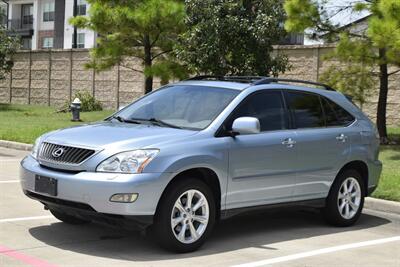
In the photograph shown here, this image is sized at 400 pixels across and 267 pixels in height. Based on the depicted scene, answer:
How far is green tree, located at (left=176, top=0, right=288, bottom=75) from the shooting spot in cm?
1802

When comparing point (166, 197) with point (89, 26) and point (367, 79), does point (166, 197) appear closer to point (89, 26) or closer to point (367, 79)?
point (367, 79)

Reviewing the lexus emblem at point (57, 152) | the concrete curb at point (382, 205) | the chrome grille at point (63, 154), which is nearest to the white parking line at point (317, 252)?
the concrete curb at point (382, 205)

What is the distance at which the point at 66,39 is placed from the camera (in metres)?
55.8

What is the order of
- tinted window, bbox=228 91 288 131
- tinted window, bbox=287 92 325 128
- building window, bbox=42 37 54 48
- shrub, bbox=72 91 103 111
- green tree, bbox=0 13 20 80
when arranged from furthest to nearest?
building window, bbox=42 37 54 48, green tree, bbox=0 13 20 80, shrub, bbox=72 91 103 111, tinted window, bbox=287 92 325 128, tinted window, bbox=228 91 288 131

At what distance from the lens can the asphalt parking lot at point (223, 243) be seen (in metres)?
6.01

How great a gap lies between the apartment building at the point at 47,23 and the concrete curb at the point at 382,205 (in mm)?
45499

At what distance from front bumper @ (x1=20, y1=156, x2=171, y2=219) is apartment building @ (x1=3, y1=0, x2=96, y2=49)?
47839 millimetres

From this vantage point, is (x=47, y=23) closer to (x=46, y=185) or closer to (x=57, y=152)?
(x=57, y=152)

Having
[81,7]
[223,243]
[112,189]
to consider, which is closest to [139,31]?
[223,243]

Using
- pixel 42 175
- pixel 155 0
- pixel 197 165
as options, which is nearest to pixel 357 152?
pixel 197 165

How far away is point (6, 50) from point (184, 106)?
1062 inches

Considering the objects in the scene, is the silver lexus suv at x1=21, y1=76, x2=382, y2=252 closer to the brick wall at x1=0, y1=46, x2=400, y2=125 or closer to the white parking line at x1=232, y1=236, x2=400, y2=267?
the white parking line at x1=232, y1=236, x2=400, y2=267

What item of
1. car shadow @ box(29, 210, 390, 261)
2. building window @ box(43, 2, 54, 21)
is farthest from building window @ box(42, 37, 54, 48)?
car shadow @ box(29, 210, 390, 261)

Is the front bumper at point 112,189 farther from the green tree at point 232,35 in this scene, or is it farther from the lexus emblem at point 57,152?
the green tree at point 232,35
